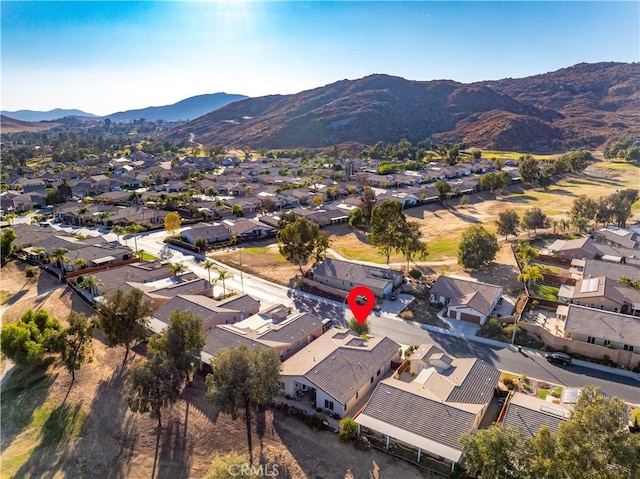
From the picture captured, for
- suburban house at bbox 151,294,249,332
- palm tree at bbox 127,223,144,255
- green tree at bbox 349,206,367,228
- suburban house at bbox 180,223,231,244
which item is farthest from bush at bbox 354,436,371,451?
green tree at bbox 349,206,367,228

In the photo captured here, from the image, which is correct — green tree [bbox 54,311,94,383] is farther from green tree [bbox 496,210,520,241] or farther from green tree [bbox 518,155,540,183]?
green tree [bbox 518,155,540,183]

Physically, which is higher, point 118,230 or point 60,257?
point 60,257

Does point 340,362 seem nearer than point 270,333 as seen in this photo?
Yes

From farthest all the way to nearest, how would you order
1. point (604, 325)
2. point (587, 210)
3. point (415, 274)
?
point (587, 210), point (415, 274), point (604, 325)

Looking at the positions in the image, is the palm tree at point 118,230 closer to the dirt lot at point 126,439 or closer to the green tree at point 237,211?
the green tree at point 237,211

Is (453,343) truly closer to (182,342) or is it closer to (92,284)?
(182,342)

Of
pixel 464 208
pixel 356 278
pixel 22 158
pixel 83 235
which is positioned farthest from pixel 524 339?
pixel 22 158

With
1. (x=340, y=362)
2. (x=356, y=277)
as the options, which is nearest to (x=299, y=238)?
(x=356, y=277)
